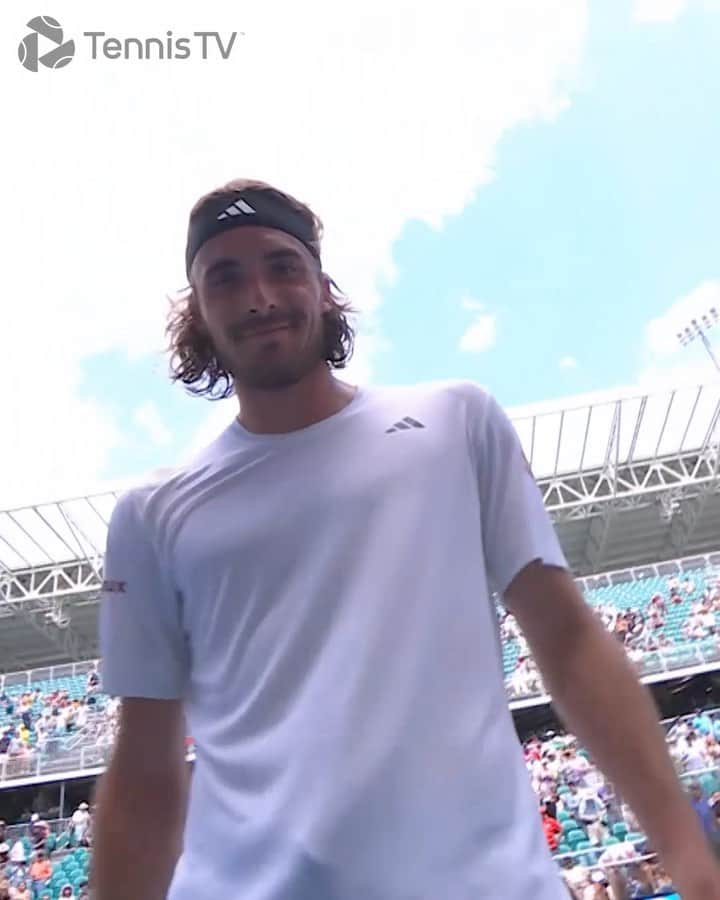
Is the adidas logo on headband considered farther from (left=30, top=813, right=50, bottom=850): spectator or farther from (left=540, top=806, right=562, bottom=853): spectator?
(left=30, top=813, right=50, bottom=850): spectator

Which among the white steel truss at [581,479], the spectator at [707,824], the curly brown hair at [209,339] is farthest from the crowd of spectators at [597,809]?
the white steel truss at [581,479]

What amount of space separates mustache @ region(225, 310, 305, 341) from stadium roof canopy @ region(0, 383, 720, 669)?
18.9 metres

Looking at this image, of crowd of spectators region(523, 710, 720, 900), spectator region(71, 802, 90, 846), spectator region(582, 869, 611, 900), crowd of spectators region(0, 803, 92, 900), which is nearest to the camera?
crowd of spectators region(523, 710, 720, 900)

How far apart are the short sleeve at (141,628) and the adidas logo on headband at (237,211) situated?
0.44m

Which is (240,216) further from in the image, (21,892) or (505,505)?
(21,892)

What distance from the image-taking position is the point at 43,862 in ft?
45.2

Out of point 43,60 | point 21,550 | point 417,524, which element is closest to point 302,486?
point 417,524

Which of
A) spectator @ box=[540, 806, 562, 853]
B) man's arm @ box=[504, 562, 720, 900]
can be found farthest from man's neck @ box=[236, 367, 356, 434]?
spectator @ box=[540, 806, 562, 853]

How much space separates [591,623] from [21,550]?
2372 centimetres

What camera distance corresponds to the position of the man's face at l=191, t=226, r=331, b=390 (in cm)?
121

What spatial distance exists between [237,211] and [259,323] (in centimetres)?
18

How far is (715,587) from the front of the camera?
802 inches

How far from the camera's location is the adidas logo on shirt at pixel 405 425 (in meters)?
1.18

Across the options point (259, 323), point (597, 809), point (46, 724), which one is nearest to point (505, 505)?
point (259, 323)
